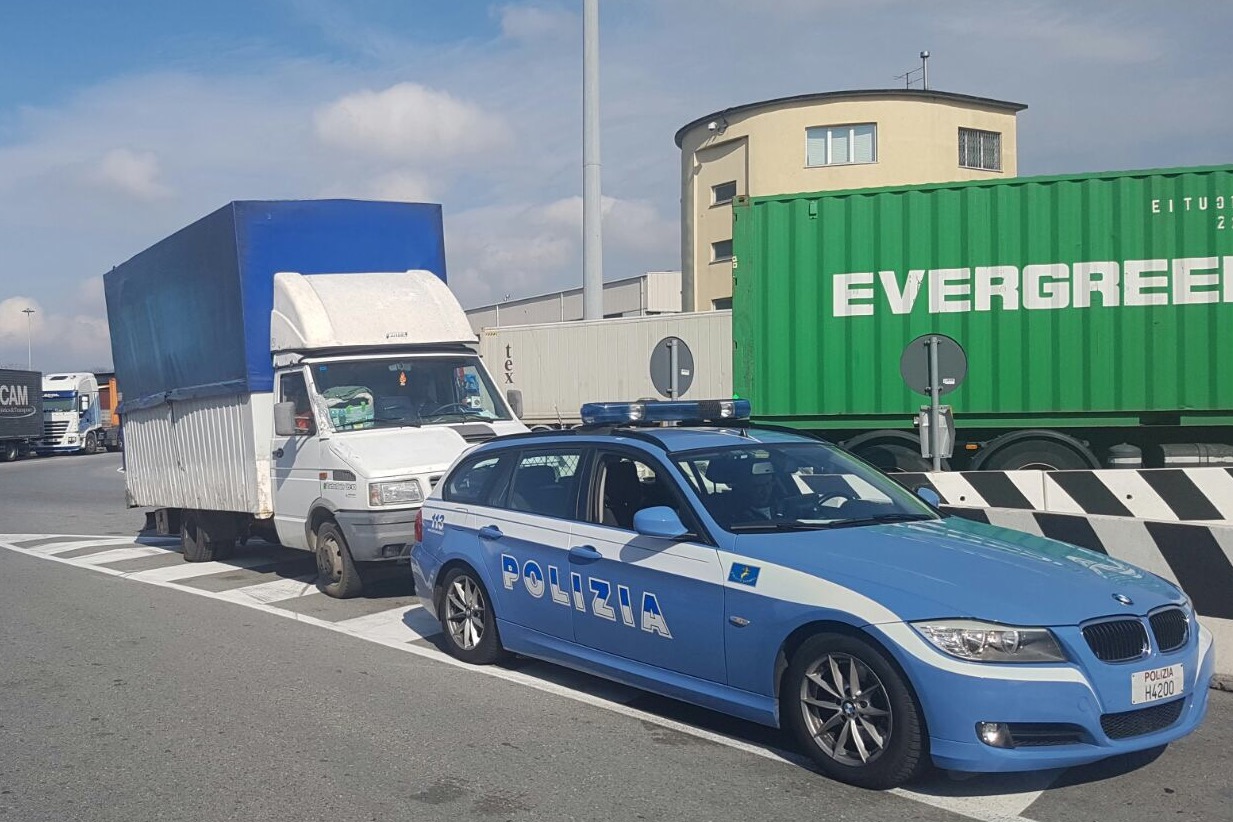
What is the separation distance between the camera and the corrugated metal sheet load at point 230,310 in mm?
11203

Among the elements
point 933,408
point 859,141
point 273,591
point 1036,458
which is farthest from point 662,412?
point 859,141

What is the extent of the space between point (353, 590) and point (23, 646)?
2.63 meters

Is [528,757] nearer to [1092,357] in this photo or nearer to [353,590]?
[353,590]

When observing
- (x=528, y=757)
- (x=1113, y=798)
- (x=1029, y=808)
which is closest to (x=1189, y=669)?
(x=1113, y=798)

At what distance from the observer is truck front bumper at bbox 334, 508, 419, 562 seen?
9.62 m

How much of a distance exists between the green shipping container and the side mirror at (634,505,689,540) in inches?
301

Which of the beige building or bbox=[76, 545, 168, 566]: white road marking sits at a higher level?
the beige building

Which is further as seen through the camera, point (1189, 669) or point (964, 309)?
point (964, 309)

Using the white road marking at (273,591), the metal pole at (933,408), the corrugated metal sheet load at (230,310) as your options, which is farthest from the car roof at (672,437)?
the corrugated metal sheet load at (230,310)

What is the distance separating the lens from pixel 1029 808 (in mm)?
4715

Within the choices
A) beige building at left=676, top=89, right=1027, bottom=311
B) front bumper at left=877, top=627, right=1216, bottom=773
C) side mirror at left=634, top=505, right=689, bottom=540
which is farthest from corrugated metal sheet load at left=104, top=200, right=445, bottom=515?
beige building at left=676, top=89, right=1027, bottom=311

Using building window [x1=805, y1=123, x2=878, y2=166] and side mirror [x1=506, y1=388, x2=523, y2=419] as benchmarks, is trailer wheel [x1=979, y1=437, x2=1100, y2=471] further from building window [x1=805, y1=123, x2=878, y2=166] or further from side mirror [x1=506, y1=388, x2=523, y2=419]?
building window [x1=805, y1=123, x2=878, y2=166]

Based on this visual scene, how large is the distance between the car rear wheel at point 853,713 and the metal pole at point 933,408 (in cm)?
516

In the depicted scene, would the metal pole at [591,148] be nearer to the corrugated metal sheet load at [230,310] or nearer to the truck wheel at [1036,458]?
the corrugated metal sheet load at [230,310]
